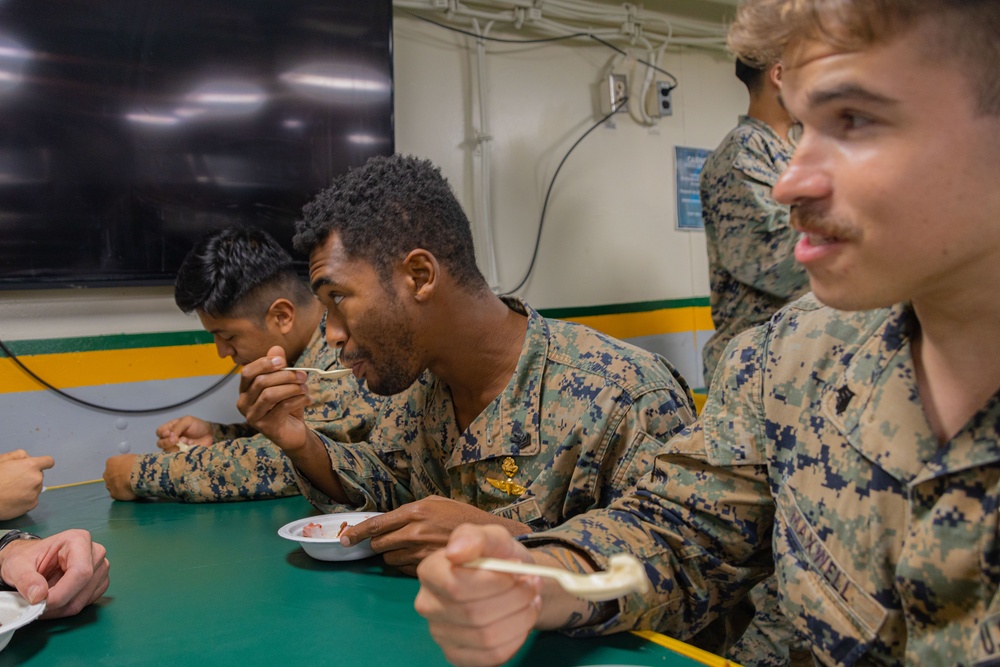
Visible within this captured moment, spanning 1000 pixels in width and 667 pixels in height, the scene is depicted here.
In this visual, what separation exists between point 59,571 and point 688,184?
11.0 feet

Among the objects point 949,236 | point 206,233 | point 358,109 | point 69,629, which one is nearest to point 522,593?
point 949,236

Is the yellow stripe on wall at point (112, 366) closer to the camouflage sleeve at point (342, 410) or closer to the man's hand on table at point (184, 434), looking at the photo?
the man's hand on table at point (184, 434)

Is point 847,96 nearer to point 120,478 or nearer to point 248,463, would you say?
point 248,463

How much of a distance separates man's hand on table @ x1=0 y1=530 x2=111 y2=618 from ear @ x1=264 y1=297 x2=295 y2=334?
1.14 m

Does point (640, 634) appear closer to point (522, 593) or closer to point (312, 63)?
point (522, 593)

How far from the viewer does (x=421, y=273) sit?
1513 mm

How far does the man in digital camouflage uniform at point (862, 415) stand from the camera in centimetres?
67

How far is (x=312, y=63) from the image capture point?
2818 mm

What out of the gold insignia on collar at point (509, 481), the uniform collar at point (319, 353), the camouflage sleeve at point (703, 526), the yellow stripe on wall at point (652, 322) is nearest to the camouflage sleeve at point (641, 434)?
the gold insignia on collar at point (509, 481)

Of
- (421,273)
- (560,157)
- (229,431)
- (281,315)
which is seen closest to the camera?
(421,273)

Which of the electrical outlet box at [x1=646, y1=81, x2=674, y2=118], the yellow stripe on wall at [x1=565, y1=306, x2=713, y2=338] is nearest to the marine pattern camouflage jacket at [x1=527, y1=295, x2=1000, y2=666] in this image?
the yellow stripe on wall at [x1=565, y1=306, x2=713, y2=338]

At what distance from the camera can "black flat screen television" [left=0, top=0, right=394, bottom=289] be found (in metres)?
2.35

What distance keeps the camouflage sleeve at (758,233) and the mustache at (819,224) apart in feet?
6.10

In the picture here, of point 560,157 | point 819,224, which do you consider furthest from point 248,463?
point 560,157
